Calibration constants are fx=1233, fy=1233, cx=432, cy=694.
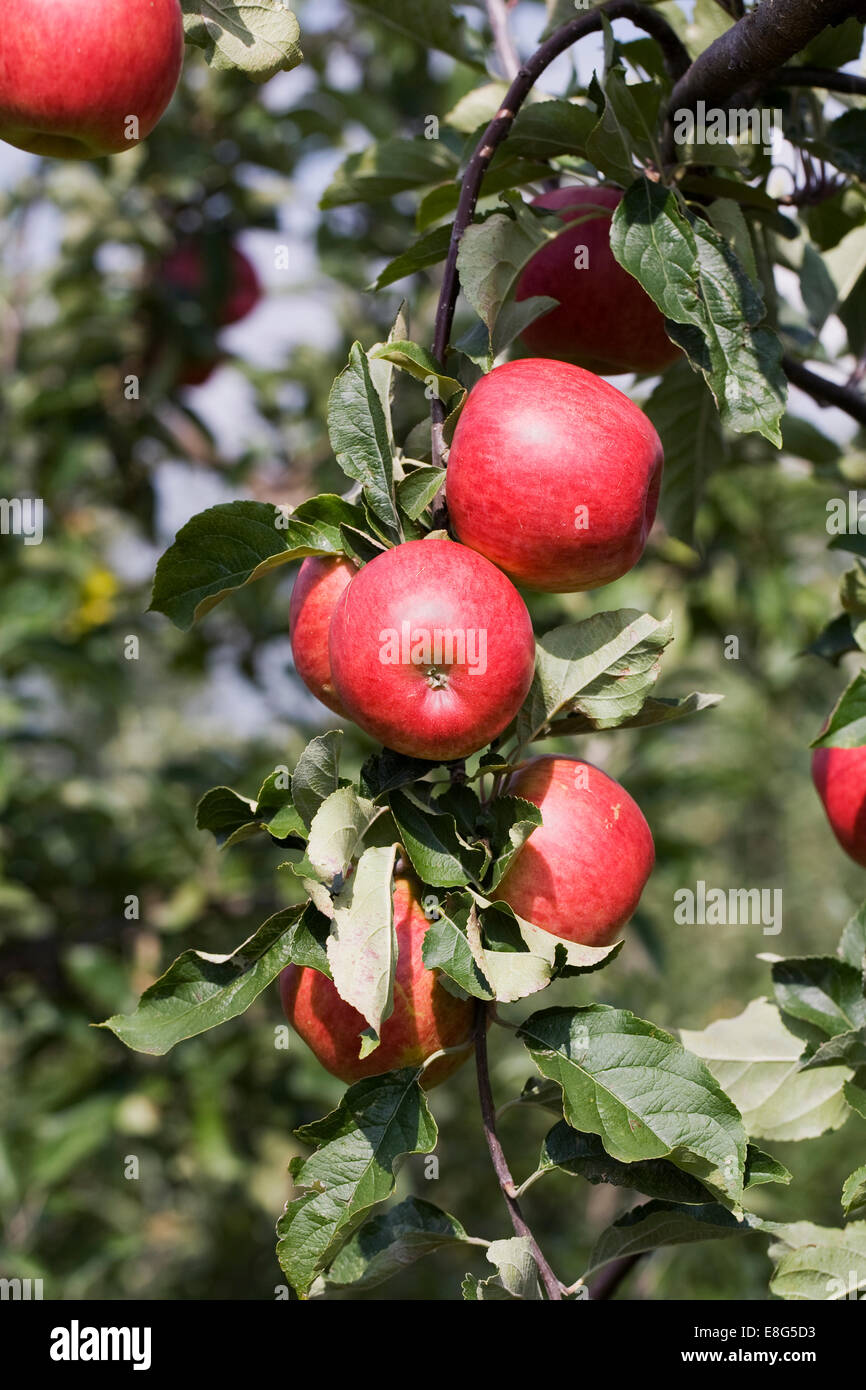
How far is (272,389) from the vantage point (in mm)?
3162

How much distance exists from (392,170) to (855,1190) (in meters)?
1.18

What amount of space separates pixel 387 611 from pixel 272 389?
246cm

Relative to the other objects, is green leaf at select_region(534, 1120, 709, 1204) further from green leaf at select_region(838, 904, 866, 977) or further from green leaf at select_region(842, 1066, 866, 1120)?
green leaf at select_region(838, 904, 866, 977)

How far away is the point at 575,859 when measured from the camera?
938 millimetres

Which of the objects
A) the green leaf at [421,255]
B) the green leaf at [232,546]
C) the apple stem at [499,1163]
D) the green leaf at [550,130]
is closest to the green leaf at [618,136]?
the green leaf at [550,130]

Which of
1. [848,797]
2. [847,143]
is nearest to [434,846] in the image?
[848,797]

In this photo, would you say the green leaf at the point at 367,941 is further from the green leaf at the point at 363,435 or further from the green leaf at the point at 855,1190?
the green leaf at the point at 855,1190

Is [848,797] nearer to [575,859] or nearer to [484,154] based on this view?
[575,859]

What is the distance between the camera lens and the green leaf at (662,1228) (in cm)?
93

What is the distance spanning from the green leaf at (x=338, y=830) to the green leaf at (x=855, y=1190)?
18.1 inches

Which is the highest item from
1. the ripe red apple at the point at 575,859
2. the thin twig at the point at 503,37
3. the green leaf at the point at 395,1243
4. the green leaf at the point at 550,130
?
the thin twig at the point at 503,37

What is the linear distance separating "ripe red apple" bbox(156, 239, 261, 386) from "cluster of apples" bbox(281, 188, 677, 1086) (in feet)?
6.03

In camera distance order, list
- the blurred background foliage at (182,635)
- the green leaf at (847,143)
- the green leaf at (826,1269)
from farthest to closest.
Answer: the blurred background foliage at (182,635) < the green leaf at (847,143) < the green leaf at (826,1269)

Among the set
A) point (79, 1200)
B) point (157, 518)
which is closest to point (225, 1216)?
point (79, 1200)
